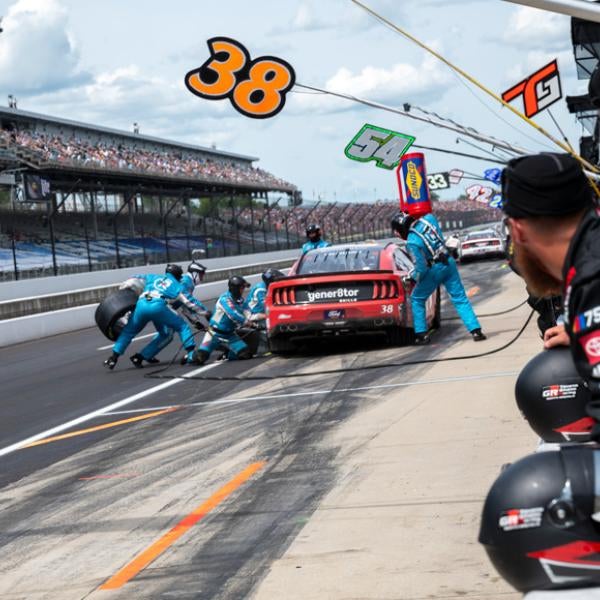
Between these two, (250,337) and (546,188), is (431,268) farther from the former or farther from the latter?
(546,188)

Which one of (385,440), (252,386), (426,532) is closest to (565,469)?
(426,532)

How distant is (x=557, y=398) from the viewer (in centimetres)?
452

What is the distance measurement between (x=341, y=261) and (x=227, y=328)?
1679mm

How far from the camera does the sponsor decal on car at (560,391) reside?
4.48 meters

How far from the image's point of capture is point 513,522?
3.14 metres

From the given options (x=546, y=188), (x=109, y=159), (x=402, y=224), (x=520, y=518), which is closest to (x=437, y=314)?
(x=402, y=224)

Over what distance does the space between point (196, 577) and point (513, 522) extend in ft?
8.34

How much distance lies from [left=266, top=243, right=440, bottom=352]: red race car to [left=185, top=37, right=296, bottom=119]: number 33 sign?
5850 millimetres

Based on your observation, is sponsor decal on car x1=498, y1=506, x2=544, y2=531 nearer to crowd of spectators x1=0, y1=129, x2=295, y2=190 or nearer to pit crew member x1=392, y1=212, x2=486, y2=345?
pit crew member x1=392, y1=212, x2=486, y2=345

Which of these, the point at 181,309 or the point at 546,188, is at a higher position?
the point at 546,188

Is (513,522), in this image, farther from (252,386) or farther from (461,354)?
(461,354)

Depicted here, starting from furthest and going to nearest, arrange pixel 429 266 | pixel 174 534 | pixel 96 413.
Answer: pixel 429 266 < pixel 96 413 < pixel 174 534

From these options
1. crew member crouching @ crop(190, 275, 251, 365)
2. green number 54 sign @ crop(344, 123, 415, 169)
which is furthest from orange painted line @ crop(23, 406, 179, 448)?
crew member crouching @ crop(190, 275, 251, 365)

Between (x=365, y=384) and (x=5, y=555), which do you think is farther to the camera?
(x=365, y=384)
